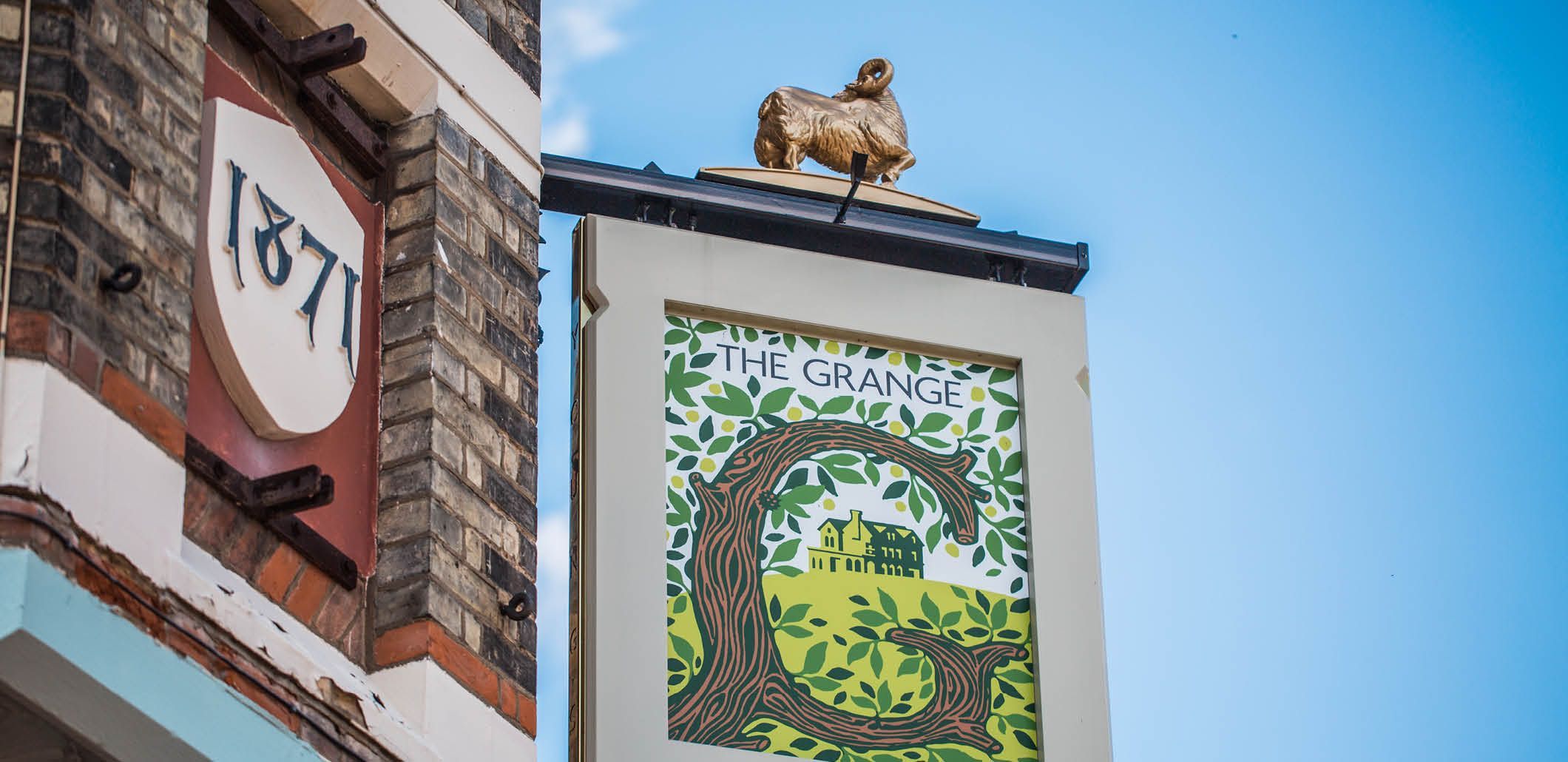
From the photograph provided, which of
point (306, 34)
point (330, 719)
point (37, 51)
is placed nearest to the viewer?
point (37, 51)

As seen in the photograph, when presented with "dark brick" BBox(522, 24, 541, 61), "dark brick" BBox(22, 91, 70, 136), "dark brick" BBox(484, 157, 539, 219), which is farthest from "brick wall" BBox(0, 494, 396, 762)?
"dark brick" BBox(522, 24, 541, 61)

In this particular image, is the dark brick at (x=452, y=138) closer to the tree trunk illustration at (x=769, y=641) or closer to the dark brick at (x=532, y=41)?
the dark brick at (x=532, y=41)

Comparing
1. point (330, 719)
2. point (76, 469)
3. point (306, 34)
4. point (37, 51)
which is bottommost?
point (330, 719)

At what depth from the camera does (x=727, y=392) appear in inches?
323

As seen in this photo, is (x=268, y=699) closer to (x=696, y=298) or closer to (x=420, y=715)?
(x=420, y=715)

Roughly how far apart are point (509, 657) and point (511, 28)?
2.22 metres

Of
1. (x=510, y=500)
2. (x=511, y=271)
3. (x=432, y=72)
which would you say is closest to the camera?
(x=510, y=500)

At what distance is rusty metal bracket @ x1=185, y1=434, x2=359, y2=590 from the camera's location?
5.88 metres

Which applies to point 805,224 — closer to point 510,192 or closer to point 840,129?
point 840,129

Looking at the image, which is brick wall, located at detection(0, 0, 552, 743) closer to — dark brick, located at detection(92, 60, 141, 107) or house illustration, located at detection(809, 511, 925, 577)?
dark brick, located at detection(92, 60, 141, 107)

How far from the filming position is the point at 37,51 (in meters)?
5.43

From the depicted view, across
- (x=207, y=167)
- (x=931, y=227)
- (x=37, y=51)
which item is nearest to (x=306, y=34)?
(x=207, y=167)

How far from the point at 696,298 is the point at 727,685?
137 centimetres

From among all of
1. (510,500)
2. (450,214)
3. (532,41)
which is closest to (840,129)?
(532,41)
